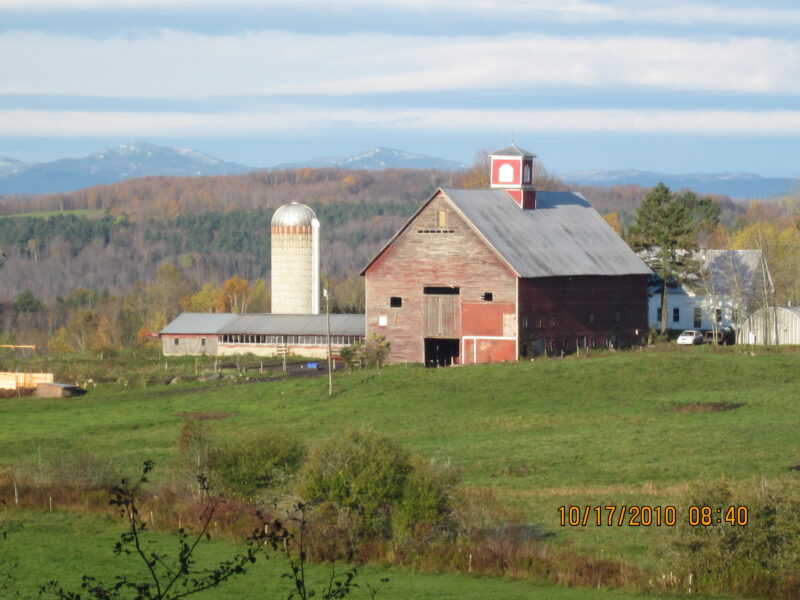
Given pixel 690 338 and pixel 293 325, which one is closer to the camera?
pixel 690 338

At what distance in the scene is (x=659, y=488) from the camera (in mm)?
30328

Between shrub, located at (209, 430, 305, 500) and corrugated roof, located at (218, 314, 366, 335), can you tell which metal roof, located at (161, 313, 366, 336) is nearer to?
corrugated roof, located at (218, 314, 366, 335)

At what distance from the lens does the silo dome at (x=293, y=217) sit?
82000 millimetres

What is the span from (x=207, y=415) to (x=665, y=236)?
104 ft

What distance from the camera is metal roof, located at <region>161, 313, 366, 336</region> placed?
70.9 meters

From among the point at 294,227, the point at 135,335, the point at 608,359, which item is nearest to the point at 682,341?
the point at 608,359

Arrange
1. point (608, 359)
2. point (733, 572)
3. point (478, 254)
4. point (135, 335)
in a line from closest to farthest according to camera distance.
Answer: point (733, 572) → point (608, 359) → point (478, 254) → point (135, 335)

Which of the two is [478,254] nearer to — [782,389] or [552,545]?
[782,389]

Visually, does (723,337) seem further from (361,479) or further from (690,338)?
(361,479)

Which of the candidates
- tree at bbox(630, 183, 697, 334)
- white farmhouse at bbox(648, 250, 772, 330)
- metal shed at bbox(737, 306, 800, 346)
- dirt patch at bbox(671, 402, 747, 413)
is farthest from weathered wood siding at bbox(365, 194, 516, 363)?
white farmhouse at bbox(648, 250, 772, 330)

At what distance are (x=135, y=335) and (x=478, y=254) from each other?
174ft

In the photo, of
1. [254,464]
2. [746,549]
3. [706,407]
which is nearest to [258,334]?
[706,407]

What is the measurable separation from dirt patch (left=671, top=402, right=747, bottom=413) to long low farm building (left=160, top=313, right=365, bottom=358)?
2696cm
